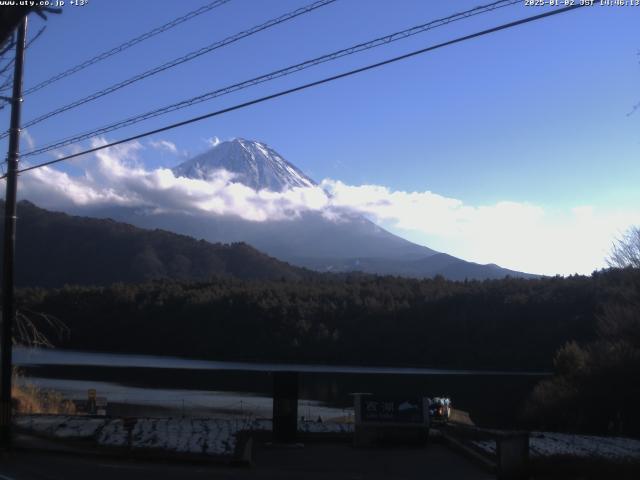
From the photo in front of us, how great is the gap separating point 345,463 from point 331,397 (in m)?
35.5

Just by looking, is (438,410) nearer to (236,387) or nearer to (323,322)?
(236,387)

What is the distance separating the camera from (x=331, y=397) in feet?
172

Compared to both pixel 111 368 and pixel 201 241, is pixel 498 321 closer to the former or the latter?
pixel 111 368

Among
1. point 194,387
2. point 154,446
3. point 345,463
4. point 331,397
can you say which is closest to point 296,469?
point 345,463

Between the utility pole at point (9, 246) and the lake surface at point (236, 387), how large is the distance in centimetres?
1754

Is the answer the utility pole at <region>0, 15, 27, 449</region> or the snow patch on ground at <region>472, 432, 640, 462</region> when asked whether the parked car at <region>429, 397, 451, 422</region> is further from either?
the utility pole at <region>0, 15, 27, 449</region>

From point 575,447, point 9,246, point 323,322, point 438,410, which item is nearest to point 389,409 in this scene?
point 575,447

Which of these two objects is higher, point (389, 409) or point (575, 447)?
point (389, 409)

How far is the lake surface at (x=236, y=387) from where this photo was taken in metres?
43.6

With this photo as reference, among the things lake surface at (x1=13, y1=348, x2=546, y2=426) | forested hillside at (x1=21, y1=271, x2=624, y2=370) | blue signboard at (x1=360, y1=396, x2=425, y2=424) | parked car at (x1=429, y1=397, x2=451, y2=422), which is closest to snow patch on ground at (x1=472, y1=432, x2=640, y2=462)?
blue signboard at (x1=360, y1=396, x2=425, y2=424)

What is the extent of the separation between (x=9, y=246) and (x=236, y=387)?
40.4 metres

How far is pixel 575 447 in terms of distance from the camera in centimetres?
1953

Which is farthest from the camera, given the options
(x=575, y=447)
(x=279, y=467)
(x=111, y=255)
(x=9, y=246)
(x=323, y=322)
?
(x=111, y=255)

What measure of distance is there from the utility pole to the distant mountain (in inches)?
4515
